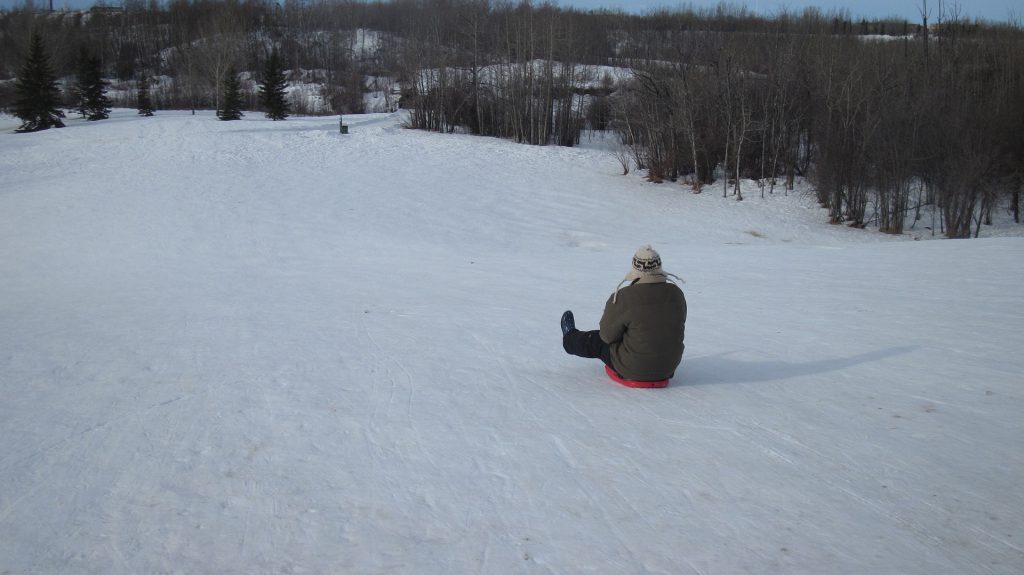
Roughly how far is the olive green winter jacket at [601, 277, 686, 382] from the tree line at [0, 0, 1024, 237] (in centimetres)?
3418

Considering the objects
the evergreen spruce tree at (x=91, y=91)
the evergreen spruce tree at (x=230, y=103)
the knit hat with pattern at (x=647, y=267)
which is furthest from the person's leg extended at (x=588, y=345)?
the evergreen spruce tree at (x=91, y=91)

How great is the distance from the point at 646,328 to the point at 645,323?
46 millimetres

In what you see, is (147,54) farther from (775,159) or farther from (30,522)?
(30,522)

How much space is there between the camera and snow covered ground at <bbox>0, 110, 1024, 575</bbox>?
346 centimetres

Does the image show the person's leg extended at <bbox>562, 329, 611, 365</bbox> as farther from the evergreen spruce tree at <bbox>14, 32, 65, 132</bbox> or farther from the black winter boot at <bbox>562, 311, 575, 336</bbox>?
the evergreen spruce tree at <bbox>14, 32, 65, 132</bbox>

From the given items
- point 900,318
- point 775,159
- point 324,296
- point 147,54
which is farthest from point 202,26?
point 900,318

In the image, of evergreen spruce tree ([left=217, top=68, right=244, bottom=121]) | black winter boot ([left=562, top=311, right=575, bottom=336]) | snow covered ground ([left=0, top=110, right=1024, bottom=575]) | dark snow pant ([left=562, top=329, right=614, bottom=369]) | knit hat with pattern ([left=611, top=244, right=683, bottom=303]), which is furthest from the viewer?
evergreen spruce tree ([left=217, top=68, right=244, bottom=121])

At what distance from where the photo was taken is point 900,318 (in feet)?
29.5

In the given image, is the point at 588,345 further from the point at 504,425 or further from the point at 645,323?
the point at 504,425

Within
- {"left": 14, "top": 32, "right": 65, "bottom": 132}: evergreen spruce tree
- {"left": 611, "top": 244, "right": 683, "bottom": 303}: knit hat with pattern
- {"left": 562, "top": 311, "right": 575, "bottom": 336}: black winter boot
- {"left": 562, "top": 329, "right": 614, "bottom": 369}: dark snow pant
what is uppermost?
{"left": 14, "top": 32, "right": 65, "bottom": 132}: evergreen spruce tree

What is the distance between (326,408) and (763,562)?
3507 millimetres

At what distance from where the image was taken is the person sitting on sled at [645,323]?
5.59 metres

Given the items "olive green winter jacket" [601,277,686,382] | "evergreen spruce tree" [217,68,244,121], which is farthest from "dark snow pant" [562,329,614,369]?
"evergreen spruce tree" [217,68,244,121]

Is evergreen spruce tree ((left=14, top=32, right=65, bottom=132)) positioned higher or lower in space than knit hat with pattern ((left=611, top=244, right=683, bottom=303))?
higher
